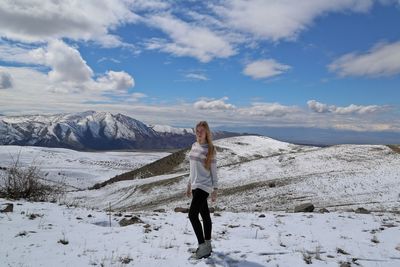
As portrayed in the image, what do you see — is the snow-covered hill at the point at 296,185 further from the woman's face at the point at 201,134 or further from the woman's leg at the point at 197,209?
the woman's face at the point at 201,134

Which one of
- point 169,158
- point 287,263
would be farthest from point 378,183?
point 169,158

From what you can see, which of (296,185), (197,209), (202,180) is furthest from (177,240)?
(296,185)

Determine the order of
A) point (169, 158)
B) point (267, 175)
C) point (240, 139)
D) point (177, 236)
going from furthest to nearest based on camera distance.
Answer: point (240, 139), point (169, 158), point (267, 175), point (177, 236)

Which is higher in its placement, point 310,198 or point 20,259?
point 20,259

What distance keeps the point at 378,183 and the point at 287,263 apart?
28.5 metres

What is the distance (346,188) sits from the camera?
33.1m

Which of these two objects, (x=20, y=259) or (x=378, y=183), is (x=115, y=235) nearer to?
(x=20, y=259)

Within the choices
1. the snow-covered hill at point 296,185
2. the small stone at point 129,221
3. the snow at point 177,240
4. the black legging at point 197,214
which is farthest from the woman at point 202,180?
the snow-covered hill at point 296,185

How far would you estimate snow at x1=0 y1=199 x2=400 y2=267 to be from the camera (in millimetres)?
8430

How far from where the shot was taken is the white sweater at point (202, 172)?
875 centimetres

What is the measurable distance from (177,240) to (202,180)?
2.48m

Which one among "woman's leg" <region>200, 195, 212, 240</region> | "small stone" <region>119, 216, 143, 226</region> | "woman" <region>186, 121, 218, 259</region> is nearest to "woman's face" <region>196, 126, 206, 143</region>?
"woman" <region>186, 121, 218, 259</region>

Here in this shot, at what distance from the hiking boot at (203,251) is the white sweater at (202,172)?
124 centimetres

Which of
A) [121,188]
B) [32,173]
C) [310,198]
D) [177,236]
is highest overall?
[32,173]
